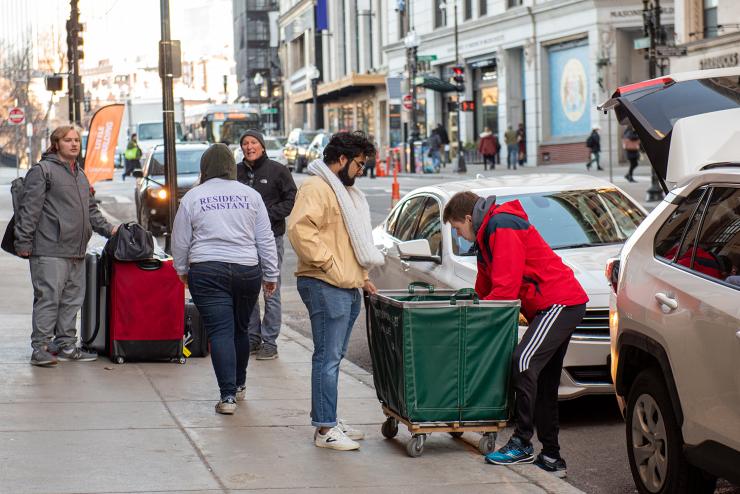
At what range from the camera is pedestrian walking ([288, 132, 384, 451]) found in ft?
23.0

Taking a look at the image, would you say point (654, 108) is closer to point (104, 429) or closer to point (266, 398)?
point (266, 398)

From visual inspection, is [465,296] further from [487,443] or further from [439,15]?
[439,15]

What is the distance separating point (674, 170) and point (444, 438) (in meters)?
2.11

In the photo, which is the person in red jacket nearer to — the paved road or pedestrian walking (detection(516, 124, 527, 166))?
the paved road

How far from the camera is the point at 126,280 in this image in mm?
9930

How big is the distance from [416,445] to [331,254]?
46.3 inches

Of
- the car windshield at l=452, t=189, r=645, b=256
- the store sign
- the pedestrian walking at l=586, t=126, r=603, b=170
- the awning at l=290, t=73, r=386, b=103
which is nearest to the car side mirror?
the car windshield at l=452, t=189, r=645, b=256

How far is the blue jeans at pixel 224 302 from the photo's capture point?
785 cm

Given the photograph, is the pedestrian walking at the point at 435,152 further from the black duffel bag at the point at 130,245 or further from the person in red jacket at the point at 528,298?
the person in red jacket at the point at 528,298

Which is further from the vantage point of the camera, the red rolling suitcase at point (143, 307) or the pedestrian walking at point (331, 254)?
the red rolling suitcase at point (143, 307)

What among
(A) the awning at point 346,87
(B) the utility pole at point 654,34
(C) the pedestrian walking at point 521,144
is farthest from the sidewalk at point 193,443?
(A) the awning at point 346,87

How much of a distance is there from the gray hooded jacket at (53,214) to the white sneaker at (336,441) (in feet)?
11.0

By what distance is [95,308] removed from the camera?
10211 millimetres

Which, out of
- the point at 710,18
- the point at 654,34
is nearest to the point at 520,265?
the point at 654,34
